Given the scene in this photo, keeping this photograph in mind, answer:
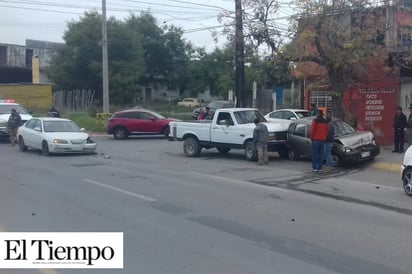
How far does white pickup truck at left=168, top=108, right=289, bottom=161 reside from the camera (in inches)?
791

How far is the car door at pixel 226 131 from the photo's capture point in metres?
20.4

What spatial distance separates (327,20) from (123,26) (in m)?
37.1

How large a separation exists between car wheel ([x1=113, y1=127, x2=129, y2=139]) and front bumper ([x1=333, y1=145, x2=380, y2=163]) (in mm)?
15332

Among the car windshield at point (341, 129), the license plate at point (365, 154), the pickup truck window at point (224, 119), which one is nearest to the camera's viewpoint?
the license plate at point (365, 154)

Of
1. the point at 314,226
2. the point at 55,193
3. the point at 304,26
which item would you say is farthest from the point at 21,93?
Result: the point at 314,226

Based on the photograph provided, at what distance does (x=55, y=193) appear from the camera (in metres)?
12.6

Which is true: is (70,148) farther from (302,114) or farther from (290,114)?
(302,114)

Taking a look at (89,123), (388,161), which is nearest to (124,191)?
(388,161)

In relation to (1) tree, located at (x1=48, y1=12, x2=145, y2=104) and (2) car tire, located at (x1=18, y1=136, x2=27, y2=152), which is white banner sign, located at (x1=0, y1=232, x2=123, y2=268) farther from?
(1) tree, located at (x1=48, y1=12, x2=145, y2=104)

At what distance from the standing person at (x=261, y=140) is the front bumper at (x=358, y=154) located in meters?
2.19

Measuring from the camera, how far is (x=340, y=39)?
21062mm

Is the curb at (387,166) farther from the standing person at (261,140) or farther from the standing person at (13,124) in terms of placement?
the standing person at (13,124)

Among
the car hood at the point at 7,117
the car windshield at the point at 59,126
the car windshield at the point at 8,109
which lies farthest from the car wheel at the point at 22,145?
the car windshield at the point at 8,109

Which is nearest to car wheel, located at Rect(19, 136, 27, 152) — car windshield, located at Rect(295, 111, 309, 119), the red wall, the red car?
the red car
